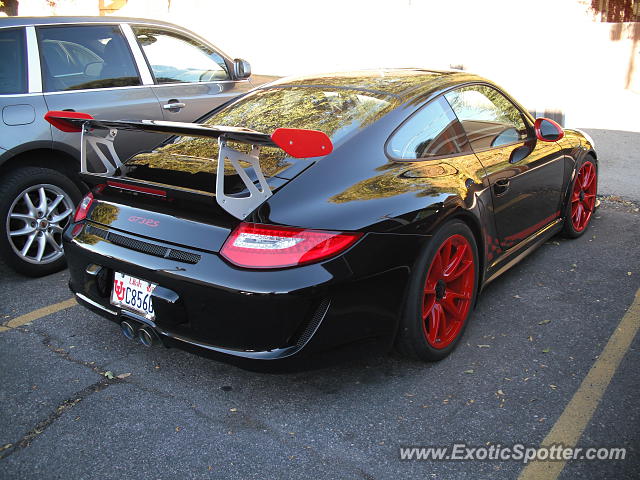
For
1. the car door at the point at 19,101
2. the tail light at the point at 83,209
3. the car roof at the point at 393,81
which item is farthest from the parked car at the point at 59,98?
the car roof at the point at 393,81

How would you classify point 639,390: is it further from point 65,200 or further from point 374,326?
point 65,200

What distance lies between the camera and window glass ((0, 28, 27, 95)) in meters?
4.30

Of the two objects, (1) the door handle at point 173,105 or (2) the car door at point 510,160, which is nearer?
(2) the car door at point 510,160

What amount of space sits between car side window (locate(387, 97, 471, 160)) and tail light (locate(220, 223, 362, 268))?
722mm

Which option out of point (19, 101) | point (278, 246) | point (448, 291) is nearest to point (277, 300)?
point (278, 246)

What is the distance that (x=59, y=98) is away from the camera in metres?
4.50

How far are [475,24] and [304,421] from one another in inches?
553

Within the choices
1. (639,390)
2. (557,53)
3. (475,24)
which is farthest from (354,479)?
(475,24)

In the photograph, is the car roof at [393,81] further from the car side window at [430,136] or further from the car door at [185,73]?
the car door at [185,73]

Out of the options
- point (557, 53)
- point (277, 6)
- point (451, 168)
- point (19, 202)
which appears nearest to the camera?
point (451, 168)

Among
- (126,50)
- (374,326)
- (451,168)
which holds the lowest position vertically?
(374,326)

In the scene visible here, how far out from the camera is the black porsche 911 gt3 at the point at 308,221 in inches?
102

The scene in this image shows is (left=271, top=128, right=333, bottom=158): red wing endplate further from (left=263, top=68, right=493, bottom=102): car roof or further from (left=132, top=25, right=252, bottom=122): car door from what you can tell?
(left=132, top=25, right=252, bottom=122): car door

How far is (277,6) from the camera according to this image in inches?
703
